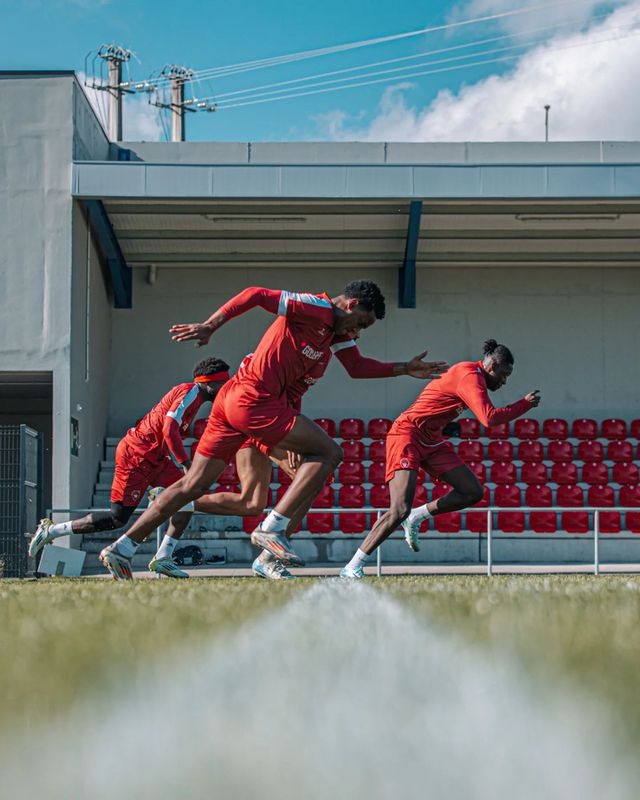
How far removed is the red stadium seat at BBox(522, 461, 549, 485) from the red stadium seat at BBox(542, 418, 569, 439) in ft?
4.36

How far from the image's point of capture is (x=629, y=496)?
60.9 ft

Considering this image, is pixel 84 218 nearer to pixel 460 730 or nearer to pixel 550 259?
pixel 550 259

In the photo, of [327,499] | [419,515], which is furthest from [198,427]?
[419,515]

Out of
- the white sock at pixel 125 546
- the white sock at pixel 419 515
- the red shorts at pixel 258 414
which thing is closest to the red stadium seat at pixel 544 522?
the white sock at pixel 419 515

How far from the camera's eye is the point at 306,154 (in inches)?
839

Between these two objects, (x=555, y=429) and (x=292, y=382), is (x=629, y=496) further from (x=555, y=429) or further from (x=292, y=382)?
(x=292, y=382)

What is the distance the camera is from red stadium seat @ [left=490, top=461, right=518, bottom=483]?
62.7 feet

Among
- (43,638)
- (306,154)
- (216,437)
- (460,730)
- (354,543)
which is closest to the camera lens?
(460,730)

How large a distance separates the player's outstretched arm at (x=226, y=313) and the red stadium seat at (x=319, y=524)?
11858 millimetres

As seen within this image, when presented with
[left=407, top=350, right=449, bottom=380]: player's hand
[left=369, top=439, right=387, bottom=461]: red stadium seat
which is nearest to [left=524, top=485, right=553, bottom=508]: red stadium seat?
[left=369, top=439, right=387, bottom=461]: red stadium seat

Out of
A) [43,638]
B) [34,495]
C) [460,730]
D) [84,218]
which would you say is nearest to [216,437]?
[43,638]

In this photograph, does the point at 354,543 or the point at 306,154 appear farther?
the point at 306,154

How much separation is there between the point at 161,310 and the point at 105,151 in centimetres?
328

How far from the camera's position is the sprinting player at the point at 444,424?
8523 mm
